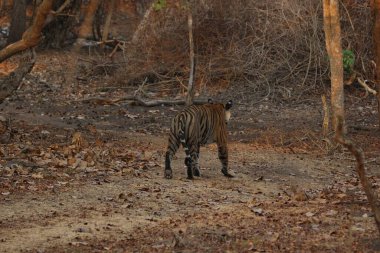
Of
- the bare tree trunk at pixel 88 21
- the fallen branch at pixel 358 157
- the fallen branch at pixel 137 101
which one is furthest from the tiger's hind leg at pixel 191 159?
the bare tree trunk at pixel 88 21

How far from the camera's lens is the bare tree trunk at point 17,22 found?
2844 cm

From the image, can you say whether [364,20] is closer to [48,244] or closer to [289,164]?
[289,164]

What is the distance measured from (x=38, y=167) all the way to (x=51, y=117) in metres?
7.61

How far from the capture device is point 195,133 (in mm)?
13438

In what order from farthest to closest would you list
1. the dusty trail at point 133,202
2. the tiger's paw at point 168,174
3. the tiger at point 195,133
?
1. the tiger at point 195,133
2. the tiger's paw at point 168,174
3. the dusty trail at point 133,202

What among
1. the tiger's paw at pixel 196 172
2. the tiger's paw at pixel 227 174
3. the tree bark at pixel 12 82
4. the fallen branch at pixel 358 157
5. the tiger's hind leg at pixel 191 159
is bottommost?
the tiger's paw at pixel 227 174

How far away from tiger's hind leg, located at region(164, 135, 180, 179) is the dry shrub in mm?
9807

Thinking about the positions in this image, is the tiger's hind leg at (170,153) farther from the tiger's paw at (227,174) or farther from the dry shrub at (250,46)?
the dry shrub at (250,46)

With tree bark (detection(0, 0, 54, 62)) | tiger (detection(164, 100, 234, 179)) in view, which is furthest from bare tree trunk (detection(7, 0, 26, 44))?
tiger (detection(164, 100, 234, 179))

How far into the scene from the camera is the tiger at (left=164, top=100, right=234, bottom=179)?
13234mm

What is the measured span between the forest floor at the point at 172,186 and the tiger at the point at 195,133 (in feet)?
0.84

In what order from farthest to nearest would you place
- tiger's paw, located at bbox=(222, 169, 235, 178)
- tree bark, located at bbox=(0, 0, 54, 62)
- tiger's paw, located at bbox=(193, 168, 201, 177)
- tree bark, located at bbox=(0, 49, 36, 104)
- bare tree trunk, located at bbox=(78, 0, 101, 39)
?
bare tree trunk, located at bbox=(78, 0, 101, 39) → tree bark, located at bbox=(0, 49, 36, 104) → tree bark, located at bbox=(0, 0, 54, 62) → tiger's paw, located at bbox=(222, 169, 235, 178) → tiger's paw, located at bbox=(193, 168, 201, 177)

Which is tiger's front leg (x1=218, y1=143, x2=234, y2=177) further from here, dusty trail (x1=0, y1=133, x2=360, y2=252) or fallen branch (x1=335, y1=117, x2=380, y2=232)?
fallen branch (x1=335, y1=117, x2=380, y2=232)

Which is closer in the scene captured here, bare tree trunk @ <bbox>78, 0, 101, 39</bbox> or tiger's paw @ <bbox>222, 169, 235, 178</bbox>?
tiger's paw @ <bbox>222, 169, 235, 178</bbox>
